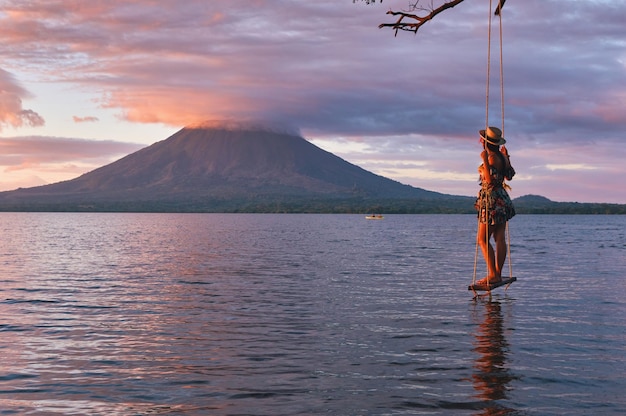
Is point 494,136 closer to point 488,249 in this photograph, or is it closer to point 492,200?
point 492,200

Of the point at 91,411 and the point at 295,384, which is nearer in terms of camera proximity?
the point at 91,411

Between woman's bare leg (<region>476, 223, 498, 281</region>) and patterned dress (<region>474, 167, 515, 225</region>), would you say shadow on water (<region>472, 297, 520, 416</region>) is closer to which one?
woman's bare leg (<region>476, 223, 498, 281</region>)

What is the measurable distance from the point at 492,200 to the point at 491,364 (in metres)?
5.60

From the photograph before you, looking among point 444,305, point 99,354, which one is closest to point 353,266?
point 444,305

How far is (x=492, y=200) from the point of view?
53.0ft

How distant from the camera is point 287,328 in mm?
14938

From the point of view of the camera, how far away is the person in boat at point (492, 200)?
16.0m

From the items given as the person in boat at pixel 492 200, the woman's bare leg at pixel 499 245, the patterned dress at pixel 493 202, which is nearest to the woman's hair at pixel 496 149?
the person in boat at pixel 492 200

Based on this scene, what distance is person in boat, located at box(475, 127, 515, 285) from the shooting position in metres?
16.0

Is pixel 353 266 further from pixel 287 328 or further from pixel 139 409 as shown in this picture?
pixel 139 409

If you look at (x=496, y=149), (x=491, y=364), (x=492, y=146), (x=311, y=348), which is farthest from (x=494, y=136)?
(x=311, y=348)

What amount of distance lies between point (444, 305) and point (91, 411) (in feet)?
38.4

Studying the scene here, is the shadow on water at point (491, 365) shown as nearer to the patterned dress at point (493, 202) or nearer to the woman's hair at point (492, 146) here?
the patterned dress at point (493, 202)

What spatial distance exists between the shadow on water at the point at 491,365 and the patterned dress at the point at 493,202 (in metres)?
2.13
